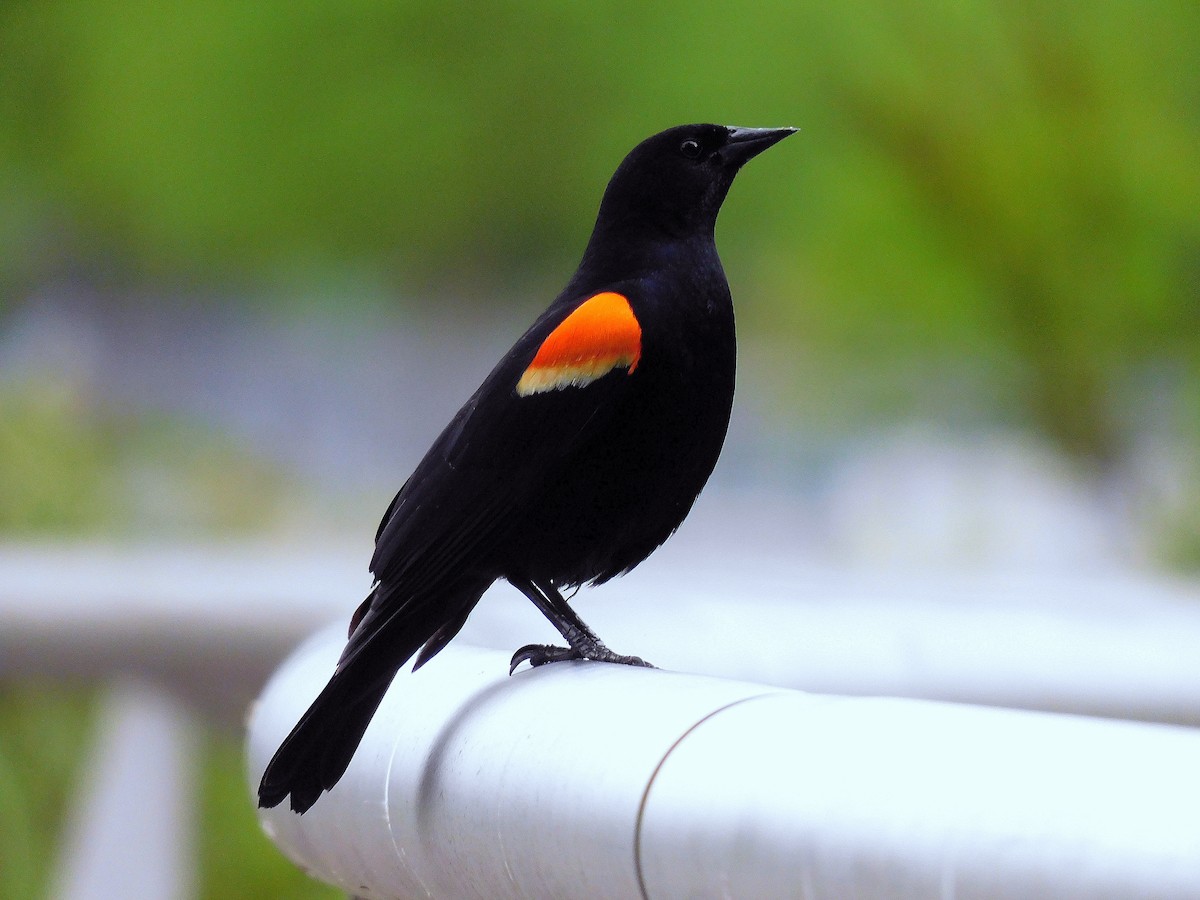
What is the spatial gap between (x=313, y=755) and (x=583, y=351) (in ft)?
1.25

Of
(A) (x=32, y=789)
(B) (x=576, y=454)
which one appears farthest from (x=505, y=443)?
(A) (x=32, y=789)

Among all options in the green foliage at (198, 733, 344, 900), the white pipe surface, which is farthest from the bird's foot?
the green foliage at (198, 733, 344, 900)

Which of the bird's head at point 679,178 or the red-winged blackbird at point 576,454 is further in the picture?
the bird's head at point 679,178

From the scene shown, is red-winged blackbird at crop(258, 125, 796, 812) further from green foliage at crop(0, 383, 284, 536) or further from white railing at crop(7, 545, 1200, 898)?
green foliage at crop(0, 383, 284, 536)

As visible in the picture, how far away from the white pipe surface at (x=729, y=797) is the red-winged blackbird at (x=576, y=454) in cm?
13

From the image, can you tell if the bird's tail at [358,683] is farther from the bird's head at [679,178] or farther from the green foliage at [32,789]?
the green foliage at [32,789]

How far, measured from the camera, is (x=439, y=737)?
2.18 feet

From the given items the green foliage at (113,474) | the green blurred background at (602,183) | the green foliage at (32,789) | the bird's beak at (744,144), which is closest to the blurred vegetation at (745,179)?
the green blurred background at (602,183)

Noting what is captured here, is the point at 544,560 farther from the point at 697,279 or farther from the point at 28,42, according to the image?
the point at 28,42

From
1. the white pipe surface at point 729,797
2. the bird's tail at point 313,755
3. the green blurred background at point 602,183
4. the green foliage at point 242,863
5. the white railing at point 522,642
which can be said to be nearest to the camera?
the white pipe surface at point 729,797

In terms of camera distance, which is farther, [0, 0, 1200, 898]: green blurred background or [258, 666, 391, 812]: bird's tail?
[0, 0, 1200, 898]: green blurred background

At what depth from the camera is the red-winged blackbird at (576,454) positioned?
891 millimetres

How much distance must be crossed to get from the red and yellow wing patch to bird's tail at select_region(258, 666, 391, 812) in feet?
1.03

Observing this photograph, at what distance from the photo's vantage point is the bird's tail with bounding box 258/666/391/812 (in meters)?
0.67
